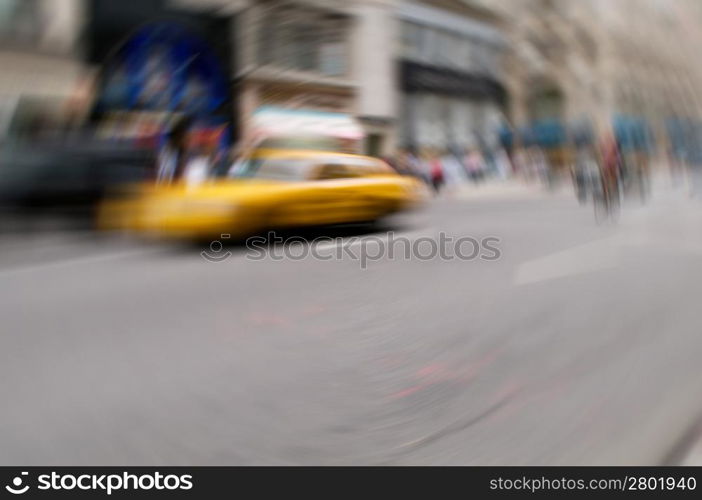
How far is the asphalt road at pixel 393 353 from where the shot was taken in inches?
28.4

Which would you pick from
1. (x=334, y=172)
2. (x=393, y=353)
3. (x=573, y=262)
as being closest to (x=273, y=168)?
(x=334, y=172)

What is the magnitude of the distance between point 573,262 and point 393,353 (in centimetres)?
115

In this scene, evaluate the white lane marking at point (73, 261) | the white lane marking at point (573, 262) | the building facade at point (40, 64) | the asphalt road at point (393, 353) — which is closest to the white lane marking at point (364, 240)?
the asphalt road at point (393, 353)

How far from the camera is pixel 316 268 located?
25.9 inches

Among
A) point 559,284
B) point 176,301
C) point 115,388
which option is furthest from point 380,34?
point 176,301

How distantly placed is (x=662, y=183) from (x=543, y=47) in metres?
0.22

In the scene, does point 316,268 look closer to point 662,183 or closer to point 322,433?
point 322,433

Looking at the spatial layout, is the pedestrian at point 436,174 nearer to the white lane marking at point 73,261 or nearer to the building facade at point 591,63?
the building facade at point 591,63

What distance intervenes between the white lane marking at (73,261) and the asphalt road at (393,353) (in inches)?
0.8

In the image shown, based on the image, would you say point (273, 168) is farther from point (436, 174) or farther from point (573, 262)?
point (573, 262)

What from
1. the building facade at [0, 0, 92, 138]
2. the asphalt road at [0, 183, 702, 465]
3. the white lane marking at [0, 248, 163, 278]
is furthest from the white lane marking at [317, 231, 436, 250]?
the white lane marking at [0, 248, 163, 278]

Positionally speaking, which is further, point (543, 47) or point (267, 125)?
point (543, 47)

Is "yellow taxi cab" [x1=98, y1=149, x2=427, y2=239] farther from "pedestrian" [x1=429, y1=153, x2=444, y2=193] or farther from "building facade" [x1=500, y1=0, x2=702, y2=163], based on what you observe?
"building facade" [x1=500, y1=0, x2=702, y2=163]

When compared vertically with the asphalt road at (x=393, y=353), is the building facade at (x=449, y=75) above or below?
above
